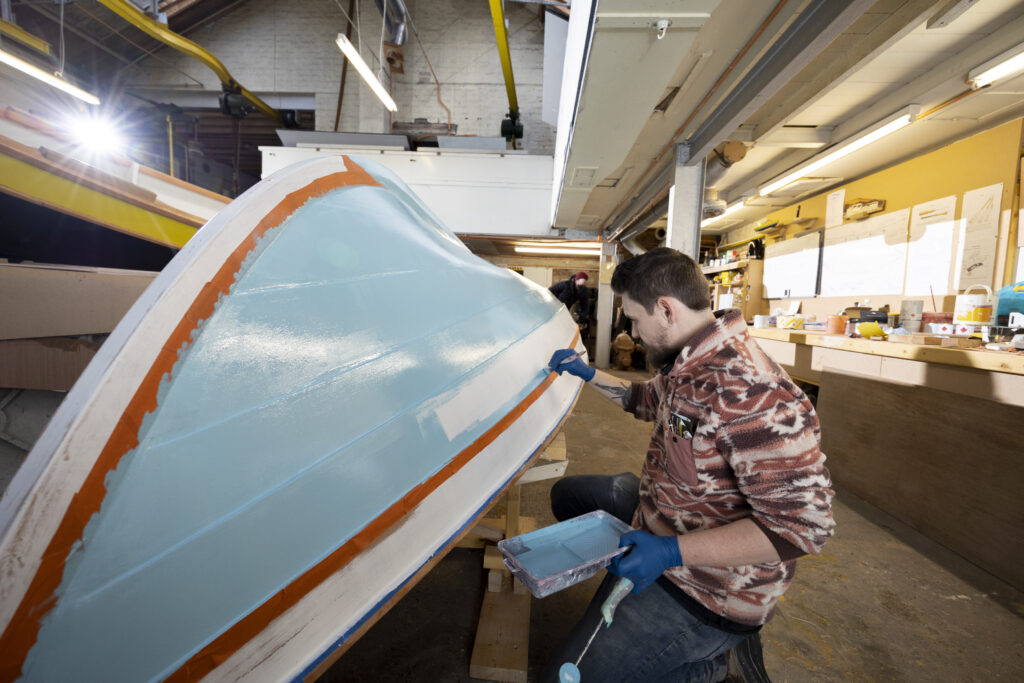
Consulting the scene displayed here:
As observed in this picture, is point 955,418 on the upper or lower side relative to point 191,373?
lower

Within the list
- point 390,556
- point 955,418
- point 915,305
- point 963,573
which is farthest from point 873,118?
point 390,556

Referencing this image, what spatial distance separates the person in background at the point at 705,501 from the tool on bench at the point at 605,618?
0.02 meters

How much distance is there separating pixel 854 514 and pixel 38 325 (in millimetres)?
3922

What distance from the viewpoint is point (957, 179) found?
348 cm

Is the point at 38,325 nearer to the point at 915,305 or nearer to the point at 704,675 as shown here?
the point at 704,675

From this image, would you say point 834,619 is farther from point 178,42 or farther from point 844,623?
point 178,42

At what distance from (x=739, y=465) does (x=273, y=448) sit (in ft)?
3.18

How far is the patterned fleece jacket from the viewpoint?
91 centimetres

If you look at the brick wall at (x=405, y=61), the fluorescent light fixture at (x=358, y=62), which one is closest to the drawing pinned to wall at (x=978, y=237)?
the fluorescent light fixture at (x=358, y=62)

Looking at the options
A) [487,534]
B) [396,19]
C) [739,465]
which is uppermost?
[396,19]

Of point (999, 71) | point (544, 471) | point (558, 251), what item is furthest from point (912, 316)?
point (558, 251)

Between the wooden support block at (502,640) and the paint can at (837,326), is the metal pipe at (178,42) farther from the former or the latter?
the paint can at (837,326)

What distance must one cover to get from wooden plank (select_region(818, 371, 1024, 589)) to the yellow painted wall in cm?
174

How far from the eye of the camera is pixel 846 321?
3.51m
